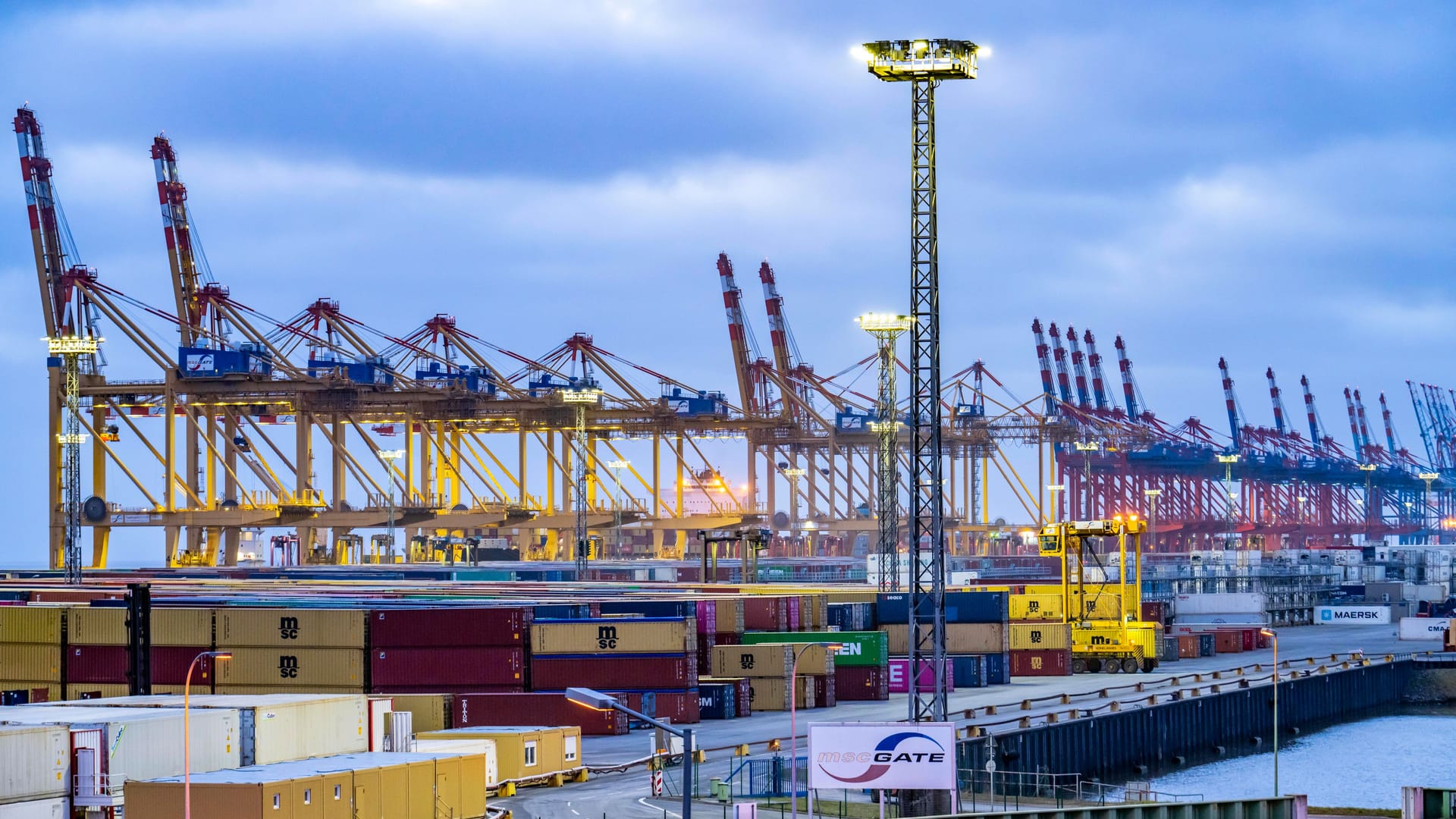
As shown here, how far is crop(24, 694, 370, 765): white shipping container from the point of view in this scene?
1356 inches

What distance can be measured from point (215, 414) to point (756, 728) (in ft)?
238

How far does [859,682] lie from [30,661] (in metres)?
26.4

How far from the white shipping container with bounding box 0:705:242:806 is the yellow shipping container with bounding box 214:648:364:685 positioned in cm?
1470

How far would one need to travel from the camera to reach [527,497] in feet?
493

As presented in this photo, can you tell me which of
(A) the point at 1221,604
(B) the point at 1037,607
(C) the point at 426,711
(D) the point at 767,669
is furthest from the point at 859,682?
(A) the point at 1221,604

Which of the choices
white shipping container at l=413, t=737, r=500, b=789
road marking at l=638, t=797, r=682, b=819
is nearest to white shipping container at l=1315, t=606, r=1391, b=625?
white shipping container at l=413, t=737, r=500, b=789

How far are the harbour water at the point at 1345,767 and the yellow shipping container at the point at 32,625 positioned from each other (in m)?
32.3

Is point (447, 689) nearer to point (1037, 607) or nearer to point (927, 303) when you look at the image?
point (927, 303)

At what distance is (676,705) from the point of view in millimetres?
53312

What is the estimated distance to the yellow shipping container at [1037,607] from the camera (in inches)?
3378

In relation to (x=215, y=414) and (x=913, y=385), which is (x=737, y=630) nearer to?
(x=913, y=385)

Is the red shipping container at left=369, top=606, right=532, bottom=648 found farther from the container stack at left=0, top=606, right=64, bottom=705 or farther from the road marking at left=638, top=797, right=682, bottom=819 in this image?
the road marking at left=638, top=797, right=682, bottom=819

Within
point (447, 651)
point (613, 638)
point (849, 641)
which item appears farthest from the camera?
point (849, 641)

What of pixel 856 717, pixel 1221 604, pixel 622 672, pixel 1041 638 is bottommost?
pixel 1221 604
